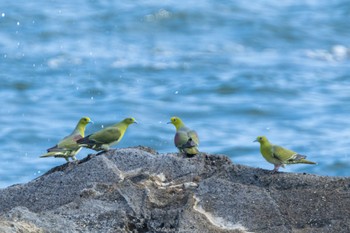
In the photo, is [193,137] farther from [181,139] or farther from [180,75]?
[180,75]

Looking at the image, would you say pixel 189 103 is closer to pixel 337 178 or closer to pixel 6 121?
pixel 6 121

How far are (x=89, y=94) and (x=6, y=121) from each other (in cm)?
184

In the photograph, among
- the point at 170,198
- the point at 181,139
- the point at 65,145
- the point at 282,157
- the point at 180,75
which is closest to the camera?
the point at 170,198

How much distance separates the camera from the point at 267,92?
21.0m

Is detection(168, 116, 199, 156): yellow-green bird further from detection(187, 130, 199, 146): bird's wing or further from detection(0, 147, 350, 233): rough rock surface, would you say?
detection(0, 147, 350, 233): rough rock surface

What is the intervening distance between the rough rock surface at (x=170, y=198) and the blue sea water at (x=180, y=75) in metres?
9.33

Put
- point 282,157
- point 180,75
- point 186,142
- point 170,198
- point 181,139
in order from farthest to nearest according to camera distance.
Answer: point 180,75 → point 181,139 → point 186,142 → point 282,157 → point 170,198

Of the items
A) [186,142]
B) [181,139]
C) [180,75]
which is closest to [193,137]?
[181,139]

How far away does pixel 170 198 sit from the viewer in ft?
20.5

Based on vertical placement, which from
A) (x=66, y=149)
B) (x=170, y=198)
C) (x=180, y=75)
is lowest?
(x=180, y=75)

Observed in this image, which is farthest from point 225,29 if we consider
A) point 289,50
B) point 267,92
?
point 267,92

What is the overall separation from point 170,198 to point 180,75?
50.7 feet

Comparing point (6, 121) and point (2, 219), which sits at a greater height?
point (2, 219)

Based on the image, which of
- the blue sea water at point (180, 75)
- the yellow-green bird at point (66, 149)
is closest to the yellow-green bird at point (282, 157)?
the yellow-green bird at point (66, 149)
